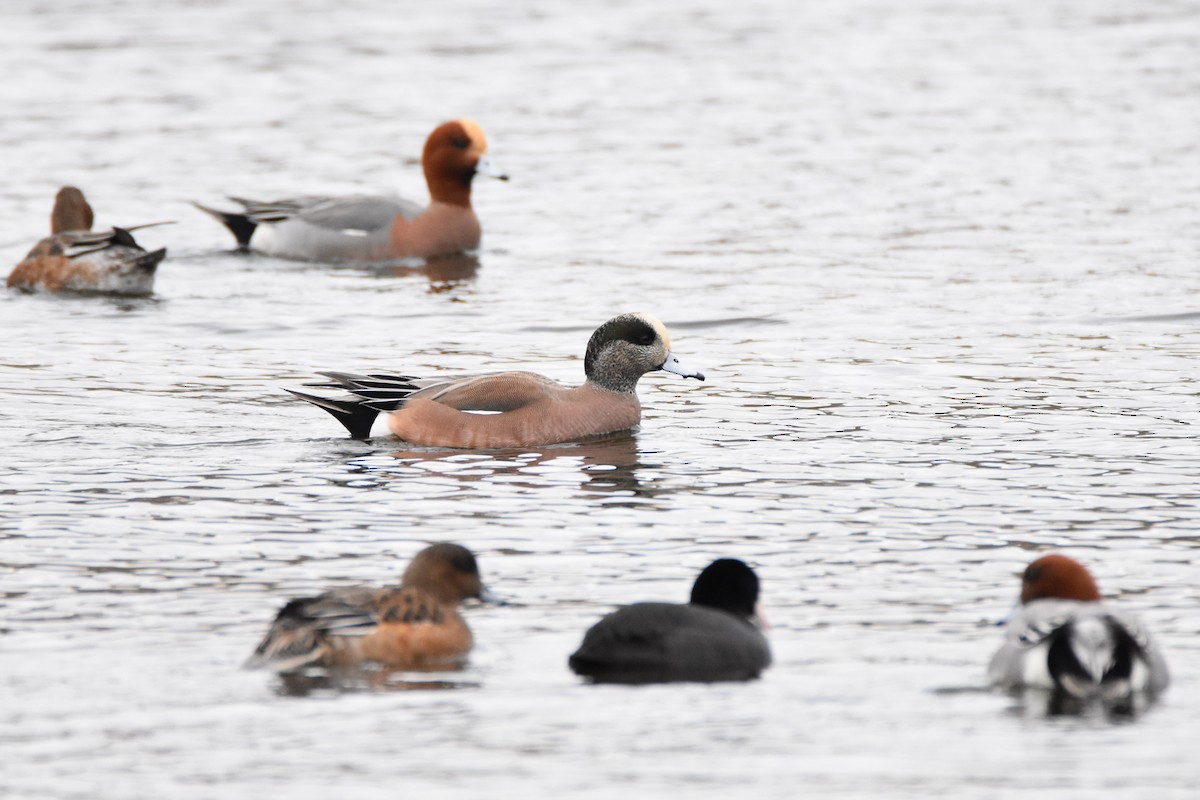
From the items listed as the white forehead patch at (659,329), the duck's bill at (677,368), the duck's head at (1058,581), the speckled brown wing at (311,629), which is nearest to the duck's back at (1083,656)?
the duck's head at (1058,581)

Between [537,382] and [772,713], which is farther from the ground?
[537,382]

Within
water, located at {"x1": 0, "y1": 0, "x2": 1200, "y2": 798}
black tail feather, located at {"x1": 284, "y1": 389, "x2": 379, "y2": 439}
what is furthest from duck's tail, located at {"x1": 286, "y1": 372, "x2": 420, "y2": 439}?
water, located at {"x1": 0, "y1": 0, "x2": 1200, "y2": 798}

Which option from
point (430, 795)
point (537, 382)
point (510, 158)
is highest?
point (510, 158)

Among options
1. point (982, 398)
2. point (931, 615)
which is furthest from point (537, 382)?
point (931, 615)

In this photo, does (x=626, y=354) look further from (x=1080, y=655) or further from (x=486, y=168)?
(x=486, y=168)

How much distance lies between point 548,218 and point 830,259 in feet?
11.5

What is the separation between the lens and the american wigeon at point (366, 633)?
26.1ft

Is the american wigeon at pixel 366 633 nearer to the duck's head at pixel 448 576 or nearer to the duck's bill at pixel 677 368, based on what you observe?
the duck's head at pixel 448 576

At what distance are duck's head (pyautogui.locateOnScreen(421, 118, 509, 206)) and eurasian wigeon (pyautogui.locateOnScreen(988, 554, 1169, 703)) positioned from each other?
1234 cm

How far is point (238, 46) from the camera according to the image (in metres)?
31.5

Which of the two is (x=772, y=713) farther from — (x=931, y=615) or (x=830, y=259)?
(x=830, y=259)

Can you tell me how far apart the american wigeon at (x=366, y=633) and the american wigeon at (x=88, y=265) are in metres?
9.43

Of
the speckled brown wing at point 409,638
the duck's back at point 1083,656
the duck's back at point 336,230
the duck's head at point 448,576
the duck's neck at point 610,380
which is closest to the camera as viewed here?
the duck's back at point 1083,656

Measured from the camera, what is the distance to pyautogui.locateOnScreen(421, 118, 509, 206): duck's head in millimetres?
19641
